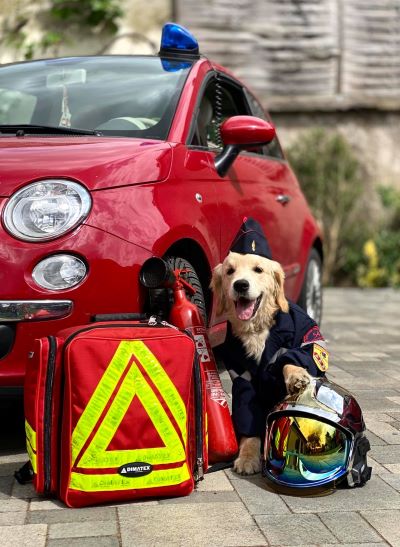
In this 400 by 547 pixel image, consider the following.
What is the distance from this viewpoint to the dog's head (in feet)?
10.5

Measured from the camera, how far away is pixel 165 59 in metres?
4.46

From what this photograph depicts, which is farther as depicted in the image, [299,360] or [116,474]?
[299,360]

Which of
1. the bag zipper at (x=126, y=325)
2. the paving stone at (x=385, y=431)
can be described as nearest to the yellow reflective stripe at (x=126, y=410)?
the bag zipper at (x=126, y=325)

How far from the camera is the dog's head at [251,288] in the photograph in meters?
3.20

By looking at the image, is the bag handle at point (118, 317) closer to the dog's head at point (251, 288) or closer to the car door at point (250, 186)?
the dog's head at point (251, 288)

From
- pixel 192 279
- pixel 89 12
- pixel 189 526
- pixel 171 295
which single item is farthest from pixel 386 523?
pixel 89 12

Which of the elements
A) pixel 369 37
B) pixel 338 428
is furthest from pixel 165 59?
pixel 369 37

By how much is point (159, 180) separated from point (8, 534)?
148 centimetres

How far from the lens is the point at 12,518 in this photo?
2.68 meters

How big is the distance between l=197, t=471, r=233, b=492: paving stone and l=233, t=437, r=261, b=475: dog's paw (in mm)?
67

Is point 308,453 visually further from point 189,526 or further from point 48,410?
point 48,410

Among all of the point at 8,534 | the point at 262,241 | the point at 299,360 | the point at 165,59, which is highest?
the point at 165,59

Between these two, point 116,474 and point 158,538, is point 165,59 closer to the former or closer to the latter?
point 116,474

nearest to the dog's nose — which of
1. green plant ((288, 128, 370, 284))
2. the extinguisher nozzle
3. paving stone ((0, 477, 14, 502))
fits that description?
the extinguisher nozzle
